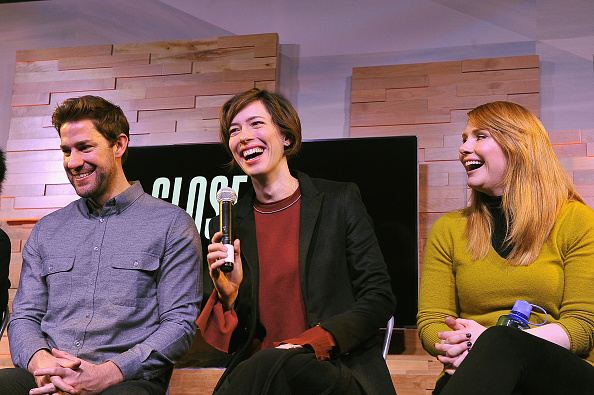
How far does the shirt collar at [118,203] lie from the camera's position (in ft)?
8.25

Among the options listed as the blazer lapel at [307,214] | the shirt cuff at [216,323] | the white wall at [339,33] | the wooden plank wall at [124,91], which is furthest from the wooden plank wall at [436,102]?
the shirt cuff at [216,323]

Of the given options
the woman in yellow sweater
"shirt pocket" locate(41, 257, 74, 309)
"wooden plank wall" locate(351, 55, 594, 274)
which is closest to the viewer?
the woman in yellow sweater

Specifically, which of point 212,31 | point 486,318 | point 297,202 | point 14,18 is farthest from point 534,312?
point 14,18

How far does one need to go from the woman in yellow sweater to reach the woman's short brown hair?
597 millimetres

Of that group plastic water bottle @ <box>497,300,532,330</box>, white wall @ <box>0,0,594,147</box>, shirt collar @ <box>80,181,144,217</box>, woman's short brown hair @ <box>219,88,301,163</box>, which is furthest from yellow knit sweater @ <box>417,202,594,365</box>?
white wall @ <box>0,0,594,147</box>

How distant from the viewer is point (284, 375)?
5.70ft

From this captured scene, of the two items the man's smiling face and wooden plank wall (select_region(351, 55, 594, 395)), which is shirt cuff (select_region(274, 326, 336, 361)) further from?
wooden plank wall (select_region(351, 55, 594, 395))

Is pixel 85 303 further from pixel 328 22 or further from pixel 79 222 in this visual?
pixel 328 22

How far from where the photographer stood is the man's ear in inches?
104

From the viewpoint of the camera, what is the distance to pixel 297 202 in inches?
95.4

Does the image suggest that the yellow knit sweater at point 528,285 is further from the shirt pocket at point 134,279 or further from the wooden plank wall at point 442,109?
the wooden plank wall at point 442,109

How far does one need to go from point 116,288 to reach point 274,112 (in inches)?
32.1

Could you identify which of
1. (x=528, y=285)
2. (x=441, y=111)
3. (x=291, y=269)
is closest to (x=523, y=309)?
(x=528, y=285)

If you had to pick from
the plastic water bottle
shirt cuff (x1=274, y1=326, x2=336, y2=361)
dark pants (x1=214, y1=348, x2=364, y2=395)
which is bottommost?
dark pants (x1=214, y1=348, x2=364, y2=395)
